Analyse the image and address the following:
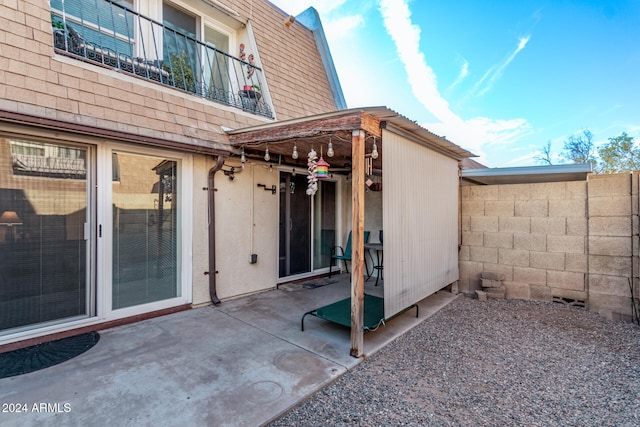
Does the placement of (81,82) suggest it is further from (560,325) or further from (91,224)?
(560,325)

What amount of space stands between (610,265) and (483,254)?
1539mm

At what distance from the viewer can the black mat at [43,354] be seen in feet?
8.17

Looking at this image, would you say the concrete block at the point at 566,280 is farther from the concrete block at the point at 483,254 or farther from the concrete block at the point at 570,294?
the concrete block at the point at 483,254

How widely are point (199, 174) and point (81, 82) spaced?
154 centimetres

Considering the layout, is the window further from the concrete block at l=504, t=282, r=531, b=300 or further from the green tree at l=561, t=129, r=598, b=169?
the green tree at l=561, t=129, r=598, b=169

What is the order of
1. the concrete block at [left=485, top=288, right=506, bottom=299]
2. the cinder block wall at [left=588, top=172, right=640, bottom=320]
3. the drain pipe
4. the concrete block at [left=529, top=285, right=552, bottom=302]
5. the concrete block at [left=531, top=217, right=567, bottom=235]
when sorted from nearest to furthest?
1. the cinder block wall at [left=588, top=172, right=640, bottom=320]
2. the drain pipe
3. the concrete block at [left=531, top=217, right=567, bottom=235]
4. the concrete block at [left=529, top=285, right=552, bottom=302]
5. the concrete block at [left=485, top=288, right=506, bottom=299]

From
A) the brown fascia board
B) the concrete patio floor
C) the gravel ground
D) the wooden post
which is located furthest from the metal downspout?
the gravel ground

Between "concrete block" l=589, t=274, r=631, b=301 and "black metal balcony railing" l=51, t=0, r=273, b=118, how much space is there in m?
5.50

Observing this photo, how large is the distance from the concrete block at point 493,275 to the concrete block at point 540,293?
0.41m

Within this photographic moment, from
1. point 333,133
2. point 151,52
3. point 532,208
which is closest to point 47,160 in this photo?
point 151,52

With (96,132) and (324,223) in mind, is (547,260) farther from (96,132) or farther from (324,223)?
(96,132)

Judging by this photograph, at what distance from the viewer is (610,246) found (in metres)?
3.98

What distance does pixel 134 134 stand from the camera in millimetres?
3268

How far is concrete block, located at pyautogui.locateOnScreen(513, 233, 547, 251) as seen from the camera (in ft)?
14.8
